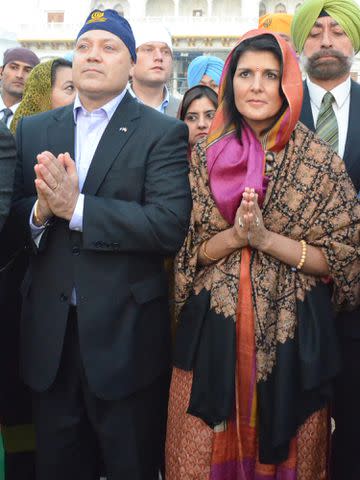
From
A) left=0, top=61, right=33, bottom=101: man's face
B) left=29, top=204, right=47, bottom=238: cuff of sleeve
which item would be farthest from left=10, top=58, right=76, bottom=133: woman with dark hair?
left=0, top=61, right=33, bottom=101: man's face

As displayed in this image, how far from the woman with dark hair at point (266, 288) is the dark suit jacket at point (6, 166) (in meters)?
0.70

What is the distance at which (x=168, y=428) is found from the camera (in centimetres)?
223

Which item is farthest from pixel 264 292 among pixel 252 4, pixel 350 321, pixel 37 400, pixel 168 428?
pixel 252 4

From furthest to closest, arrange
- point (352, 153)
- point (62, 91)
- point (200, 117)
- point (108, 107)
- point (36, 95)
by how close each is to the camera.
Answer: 1. point (62, 91)
2. point (36, 95)
3. point (200, 117)
4. point (352, 153)
5. point (108, 107)

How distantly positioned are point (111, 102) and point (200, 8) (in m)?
39.9

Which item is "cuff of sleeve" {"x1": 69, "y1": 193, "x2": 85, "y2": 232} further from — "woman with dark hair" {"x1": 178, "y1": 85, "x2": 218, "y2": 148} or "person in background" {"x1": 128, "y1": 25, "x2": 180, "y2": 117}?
"person in background" {"x1": 128, "y1": 25, "x2": 180, "y2": 117}

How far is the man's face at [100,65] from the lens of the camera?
2098mm

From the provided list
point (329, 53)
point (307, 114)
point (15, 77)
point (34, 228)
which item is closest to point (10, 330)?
point (34, 228)

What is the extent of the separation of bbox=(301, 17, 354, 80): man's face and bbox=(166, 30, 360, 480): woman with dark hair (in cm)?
60

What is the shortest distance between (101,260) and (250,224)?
579 mm

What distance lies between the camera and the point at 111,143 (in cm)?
209

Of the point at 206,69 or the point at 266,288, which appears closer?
the point at 266,288

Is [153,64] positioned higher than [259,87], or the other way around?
[153,64]

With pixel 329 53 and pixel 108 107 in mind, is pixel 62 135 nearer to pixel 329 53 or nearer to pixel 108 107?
pixel 108 107
